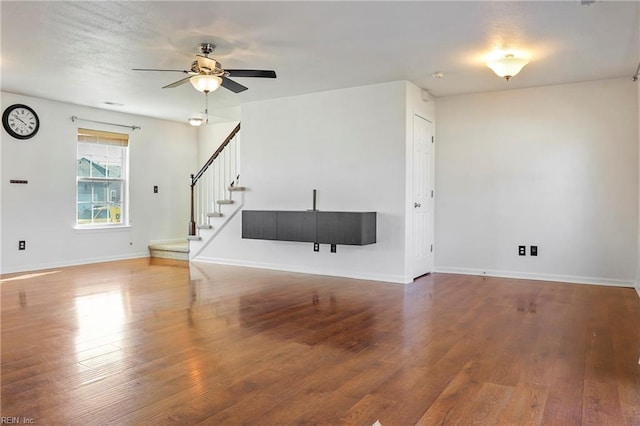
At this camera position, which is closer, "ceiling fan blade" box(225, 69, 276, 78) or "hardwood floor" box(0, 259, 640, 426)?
"hardwood floor" box(0, 259, 640, 426)

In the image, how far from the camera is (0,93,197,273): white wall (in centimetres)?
639

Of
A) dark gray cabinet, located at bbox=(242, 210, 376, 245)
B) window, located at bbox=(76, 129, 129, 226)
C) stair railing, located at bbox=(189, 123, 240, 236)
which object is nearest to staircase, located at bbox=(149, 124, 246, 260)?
stair railing, located at bbox=(189, 123, 240, 236)

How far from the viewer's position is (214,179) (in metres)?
8.23

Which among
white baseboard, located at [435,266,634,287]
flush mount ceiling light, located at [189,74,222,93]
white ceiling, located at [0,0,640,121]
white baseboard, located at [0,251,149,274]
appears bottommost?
white baseboard, located at [435,266,634,287]

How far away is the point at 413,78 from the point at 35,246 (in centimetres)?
585

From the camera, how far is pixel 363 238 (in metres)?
5.48

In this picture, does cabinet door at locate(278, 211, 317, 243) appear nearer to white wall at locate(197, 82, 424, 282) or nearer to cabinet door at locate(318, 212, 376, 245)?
cabinet door at locate(318, 212, 376, 245)

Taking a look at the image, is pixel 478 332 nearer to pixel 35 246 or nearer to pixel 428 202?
pixel 428 202

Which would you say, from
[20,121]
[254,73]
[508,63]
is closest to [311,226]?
[254,73]

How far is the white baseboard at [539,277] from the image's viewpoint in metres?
5.43

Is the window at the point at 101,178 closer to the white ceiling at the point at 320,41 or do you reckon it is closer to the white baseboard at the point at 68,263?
the white baseboard at the point at 68,263

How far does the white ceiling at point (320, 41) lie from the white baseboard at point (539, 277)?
245 cm

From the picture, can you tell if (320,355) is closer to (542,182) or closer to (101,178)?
(542,182)

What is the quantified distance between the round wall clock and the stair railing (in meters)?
2.48
